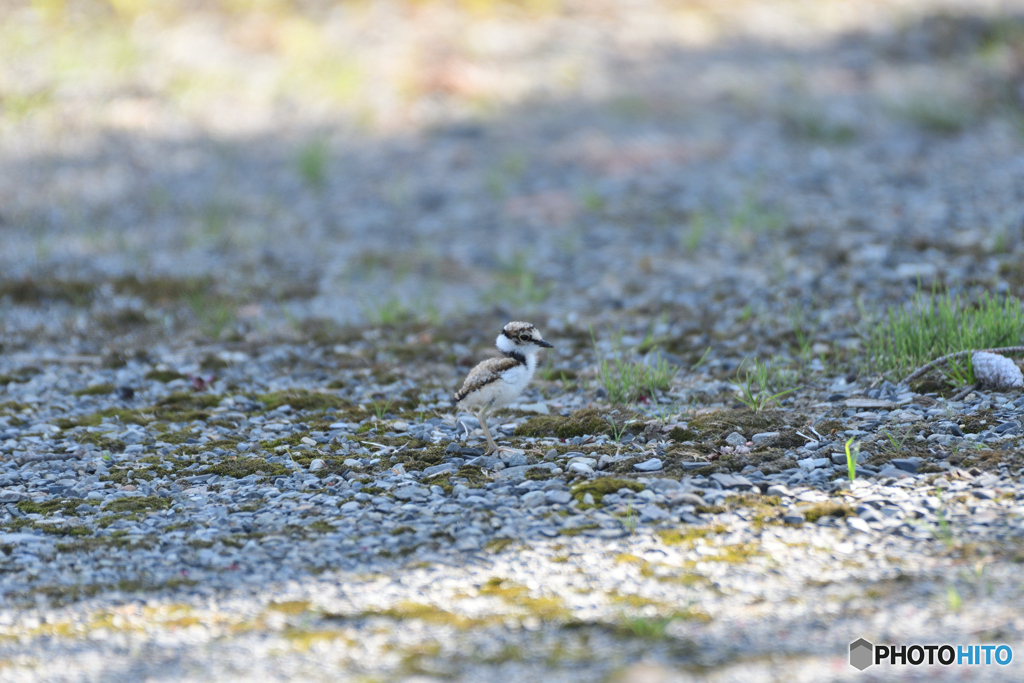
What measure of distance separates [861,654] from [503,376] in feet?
9.90

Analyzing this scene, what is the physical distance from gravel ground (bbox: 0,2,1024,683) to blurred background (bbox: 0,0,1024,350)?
80mm

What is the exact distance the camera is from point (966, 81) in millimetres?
16938

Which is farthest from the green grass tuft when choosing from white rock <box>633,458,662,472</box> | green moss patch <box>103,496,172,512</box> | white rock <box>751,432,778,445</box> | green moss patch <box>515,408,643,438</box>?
green moss patch <box>103,496,172,512</box>

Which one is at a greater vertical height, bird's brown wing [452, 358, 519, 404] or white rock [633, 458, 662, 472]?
bird's brown wing [452, 358, 519, 404]

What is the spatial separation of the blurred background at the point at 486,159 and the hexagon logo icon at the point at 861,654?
5868mm

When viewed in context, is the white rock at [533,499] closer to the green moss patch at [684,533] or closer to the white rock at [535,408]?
the green moss patch at [684,533]

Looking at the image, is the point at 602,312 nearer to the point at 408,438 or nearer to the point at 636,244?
the point at 636,244

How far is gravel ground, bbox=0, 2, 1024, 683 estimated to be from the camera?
4797mm

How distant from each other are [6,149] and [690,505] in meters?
13.4

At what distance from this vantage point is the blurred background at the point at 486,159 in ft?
35.7

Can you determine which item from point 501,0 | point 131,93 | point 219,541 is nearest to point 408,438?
point 219,541

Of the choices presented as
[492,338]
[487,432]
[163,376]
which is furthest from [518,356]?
[163,376]
